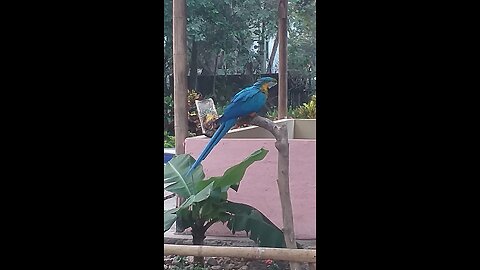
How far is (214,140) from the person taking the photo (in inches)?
60.9

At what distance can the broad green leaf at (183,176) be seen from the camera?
1509mm

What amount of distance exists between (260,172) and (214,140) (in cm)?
17

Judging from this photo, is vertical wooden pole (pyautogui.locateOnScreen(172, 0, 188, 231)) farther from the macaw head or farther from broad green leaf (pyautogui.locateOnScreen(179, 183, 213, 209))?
the macaw head

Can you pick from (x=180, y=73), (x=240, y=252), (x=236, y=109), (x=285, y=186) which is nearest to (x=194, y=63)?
(x=180, y=73)

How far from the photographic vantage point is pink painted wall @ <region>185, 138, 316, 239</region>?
1428 mm

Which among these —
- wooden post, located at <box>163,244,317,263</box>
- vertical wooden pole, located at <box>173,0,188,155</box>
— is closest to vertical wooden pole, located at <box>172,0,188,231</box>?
vertical wooden pole, located at <box>173,0,188,155</box>

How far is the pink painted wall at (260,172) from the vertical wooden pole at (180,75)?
0.04 meters

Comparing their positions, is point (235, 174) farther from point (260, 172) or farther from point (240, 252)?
point (240, 252)

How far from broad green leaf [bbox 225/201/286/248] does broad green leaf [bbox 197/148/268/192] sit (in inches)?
2.4
